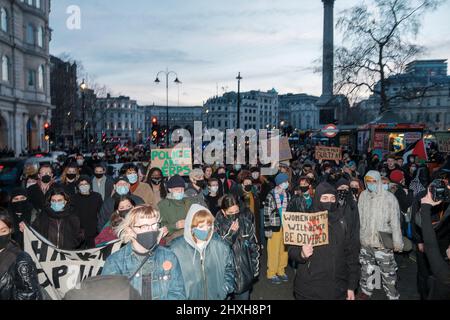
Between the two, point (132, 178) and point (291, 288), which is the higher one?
point (132, 178)

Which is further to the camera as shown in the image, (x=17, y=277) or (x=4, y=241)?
(x=4, y=241)

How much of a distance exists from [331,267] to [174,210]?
2777 mm

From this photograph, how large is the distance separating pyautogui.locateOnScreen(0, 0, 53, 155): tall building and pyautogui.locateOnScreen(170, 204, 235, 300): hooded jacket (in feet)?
122

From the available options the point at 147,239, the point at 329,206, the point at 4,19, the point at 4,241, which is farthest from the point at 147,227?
the point at 4,19

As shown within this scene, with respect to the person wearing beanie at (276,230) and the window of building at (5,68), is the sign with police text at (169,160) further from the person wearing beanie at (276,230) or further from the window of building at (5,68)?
the window of building at (5,68)

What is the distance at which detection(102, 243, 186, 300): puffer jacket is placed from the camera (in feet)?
10.5

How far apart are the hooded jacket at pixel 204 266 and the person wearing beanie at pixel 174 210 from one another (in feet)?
6.66

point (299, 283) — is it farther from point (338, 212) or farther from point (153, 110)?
point (153, 110)

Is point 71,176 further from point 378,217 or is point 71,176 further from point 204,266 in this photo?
point 378,217

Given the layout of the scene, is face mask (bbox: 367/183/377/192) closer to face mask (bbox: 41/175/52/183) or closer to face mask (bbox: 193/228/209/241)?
face mask (bbox: 193/228/209/241)

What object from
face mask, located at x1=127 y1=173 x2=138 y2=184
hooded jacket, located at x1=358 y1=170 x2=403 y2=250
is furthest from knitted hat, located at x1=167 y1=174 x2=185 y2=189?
hooded jacket, located at x1=358 y1=170 x2=403 y2=250

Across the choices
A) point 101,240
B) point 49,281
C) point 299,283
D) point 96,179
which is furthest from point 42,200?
point 299,283

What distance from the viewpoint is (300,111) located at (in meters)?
184

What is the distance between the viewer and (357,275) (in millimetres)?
4305
